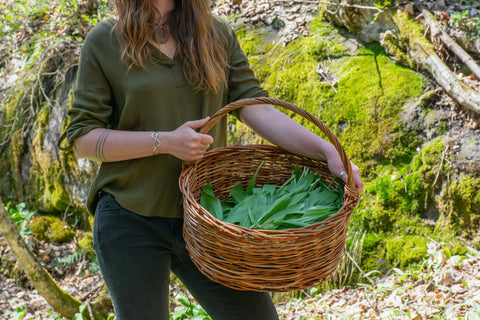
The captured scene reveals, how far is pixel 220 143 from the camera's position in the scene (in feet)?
6.41

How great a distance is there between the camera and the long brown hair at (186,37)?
1.65 m

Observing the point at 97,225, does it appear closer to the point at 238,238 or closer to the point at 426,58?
the point at 238,238

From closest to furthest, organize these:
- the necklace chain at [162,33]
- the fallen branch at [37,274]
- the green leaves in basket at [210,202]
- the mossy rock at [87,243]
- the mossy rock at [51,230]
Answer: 1. the green leaves in basket at [210,202]
2. the necklace chain at [162,33]
3. the fallen branch at [37,274]
4. the mossy rock at [87,243]
5. the mossy rock at [51,230]

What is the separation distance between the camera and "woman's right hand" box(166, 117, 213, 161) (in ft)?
4.87

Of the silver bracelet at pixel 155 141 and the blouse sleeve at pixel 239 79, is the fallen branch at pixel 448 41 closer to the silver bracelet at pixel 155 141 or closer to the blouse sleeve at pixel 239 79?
the blouse sleeve at pixel 239 79

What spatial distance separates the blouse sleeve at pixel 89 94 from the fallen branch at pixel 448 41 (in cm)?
254

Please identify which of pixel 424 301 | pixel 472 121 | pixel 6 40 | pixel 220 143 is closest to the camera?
pixel 220 143

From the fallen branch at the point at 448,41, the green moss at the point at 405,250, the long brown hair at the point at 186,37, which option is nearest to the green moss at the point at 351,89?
the fallen branch at the point at 448,41

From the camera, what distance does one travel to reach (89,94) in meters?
1.62

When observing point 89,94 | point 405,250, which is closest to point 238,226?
point 89,94

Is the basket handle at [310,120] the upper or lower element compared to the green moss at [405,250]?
upper

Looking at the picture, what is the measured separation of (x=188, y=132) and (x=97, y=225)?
549mm

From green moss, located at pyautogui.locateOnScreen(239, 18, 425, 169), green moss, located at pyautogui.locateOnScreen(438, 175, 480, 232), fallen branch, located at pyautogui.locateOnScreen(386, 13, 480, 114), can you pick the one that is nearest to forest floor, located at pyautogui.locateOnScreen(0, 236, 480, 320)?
green moss, located at pyautogui.locateOnScreen(438, 175, 480, 232)

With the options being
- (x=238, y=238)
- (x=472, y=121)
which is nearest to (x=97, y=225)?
(x=238, y=238)
